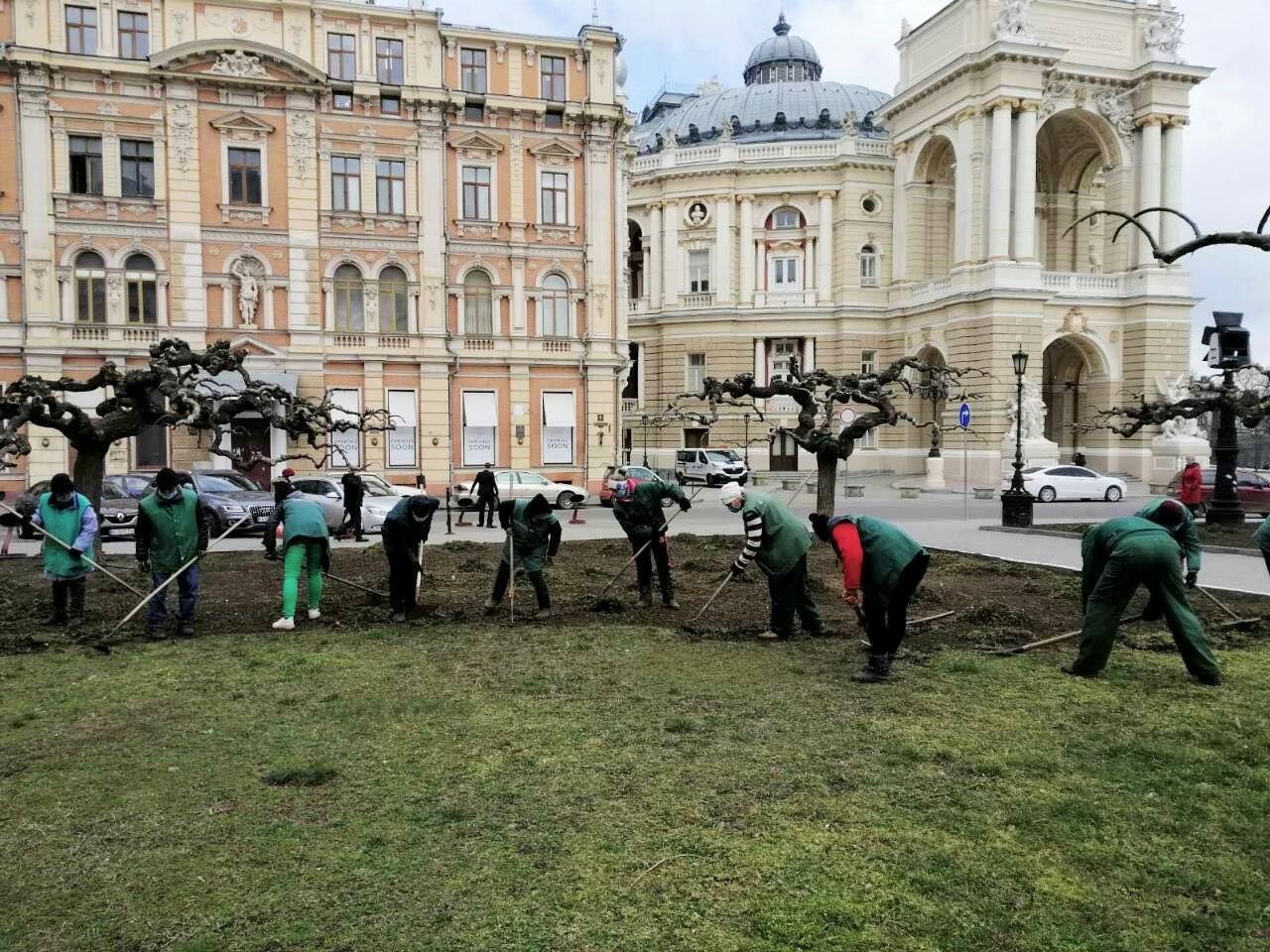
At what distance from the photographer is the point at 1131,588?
306 inches

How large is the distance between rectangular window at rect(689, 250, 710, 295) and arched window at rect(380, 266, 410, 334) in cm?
2418

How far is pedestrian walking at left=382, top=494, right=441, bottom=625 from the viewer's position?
10.5 metres

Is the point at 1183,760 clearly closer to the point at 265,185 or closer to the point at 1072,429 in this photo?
the point at 265,185

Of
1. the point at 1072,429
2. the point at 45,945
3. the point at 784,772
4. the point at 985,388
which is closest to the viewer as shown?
the point at 45,945

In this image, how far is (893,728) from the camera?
6.66 metres

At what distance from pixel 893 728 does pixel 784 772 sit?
1.22m

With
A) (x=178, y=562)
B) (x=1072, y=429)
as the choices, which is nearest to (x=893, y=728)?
(x=178, y=562)

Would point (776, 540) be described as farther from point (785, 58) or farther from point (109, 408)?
point (785, 58)

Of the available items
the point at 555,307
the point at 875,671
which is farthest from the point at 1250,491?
the point at 875,671

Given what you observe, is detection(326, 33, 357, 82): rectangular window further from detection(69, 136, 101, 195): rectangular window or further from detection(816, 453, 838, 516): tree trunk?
detection(816, 453, 838, 516): tree trunk

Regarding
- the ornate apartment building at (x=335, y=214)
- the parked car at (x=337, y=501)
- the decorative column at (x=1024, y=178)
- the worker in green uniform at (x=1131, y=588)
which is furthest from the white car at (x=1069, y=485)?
the worker in green uniform at (x=1131, y=588)

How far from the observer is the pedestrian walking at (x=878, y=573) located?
25.8ft

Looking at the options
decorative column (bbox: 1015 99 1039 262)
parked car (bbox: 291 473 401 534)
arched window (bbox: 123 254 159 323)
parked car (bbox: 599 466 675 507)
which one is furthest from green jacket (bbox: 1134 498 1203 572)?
decorative column (bbox: 1015 99 1039 262)

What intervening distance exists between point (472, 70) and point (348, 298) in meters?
8.93
